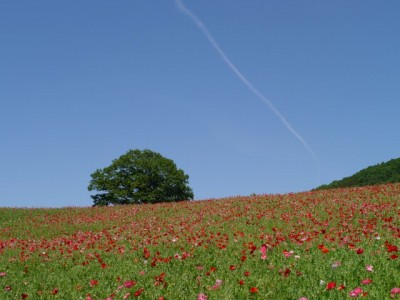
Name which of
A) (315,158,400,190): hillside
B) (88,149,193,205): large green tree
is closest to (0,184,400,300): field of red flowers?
(315,158,400,190): hillside

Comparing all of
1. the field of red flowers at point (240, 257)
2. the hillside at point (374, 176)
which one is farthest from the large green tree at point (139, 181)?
the field of red flowers at point (240, 257)

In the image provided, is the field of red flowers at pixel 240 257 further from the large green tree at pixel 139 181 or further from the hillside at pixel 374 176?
the large green tree at pixel 139 181

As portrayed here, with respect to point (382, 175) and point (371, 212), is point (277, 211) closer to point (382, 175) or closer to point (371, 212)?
point (371, 212)

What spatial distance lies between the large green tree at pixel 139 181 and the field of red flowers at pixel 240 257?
3049cm

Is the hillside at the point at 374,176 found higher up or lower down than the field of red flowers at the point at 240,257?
higher up

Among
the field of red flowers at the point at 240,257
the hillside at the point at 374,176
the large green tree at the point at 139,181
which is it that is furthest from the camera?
the large green tree at the point at 139,181

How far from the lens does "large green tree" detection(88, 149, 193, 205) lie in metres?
54.0

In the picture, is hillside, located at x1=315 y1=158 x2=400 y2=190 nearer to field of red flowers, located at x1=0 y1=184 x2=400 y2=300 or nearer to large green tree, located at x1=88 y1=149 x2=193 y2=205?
large green tree, located at x1=88 y1=149 x2=193 y2=205

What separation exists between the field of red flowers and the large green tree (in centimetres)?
3049

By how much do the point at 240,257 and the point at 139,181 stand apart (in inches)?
1721

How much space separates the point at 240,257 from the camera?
10797 millimetres

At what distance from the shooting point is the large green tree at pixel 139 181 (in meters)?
54.0

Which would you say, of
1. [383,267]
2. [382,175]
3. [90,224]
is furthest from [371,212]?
[382,175]

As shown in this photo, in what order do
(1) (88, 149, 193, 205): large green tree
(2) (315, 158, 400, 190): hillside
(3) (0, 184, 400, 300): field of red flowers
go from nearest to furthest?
(3) (0, 184, 400, 300): field of red flowers → (2) (315, 158, 400, 190): hillside → (1) (88, 149, 193, 205): large green tree
